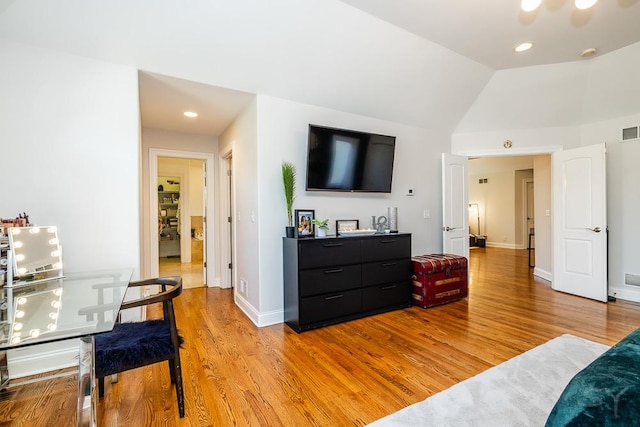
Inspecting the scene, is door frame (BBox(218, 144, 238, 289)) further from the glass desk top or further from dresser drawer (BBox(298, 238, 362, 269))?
the glass desk top

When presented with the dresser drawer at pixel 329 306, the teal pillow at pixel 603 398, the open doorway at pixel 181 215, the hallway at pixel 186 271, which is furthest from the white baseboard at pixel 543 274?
the hallway at pixel 186 271

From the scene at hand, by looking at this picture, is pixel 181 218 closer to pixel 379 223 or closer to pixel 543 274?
pixel 379 223

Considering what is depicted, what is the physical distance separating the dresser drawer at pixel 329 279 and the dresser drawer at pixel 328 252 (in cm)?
6

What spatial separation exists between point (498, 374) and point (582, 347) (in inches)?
39.8

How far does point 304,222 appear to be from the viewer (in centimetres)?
324

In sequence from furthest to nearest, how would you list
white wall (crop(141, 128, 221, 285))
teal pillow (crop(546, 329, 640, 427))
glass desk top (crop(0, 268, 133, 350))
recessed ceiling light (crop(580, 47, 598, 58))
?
white wall (crop(141, 128, 221, 285)) < recessed ceiling light (crop(580, 47, 598, 58)) < glass desk top (crop(0, 268, 133, 350)) < teal pillow (crop(546, 329, 640, 427))

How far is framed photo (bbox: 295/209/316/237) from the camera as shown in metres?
3.19

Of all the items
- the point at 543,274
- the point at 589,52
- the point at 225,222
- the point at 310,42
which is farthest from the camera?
the point at 543,274

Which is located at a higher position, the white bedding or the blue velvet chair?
the blue velvet chair

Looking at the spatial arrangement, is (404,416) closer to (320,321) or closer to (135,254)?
(320,321)

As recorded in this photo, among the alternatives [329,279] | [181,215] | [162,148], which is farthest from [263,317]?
[181,215]

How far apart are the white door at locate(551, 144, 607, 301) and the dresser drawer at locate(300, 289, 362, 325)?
325 centimetres

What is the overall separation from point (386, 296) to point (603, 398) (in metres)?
2.72

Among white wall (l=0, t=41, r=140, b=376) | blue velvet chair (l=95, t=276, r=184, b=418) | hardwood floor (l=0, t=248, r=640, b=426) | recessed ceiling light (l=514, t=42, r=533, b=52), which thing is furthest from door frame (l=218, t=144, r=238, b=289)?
recessed ceiling light (l=514, t=42, r=533, b=52)
